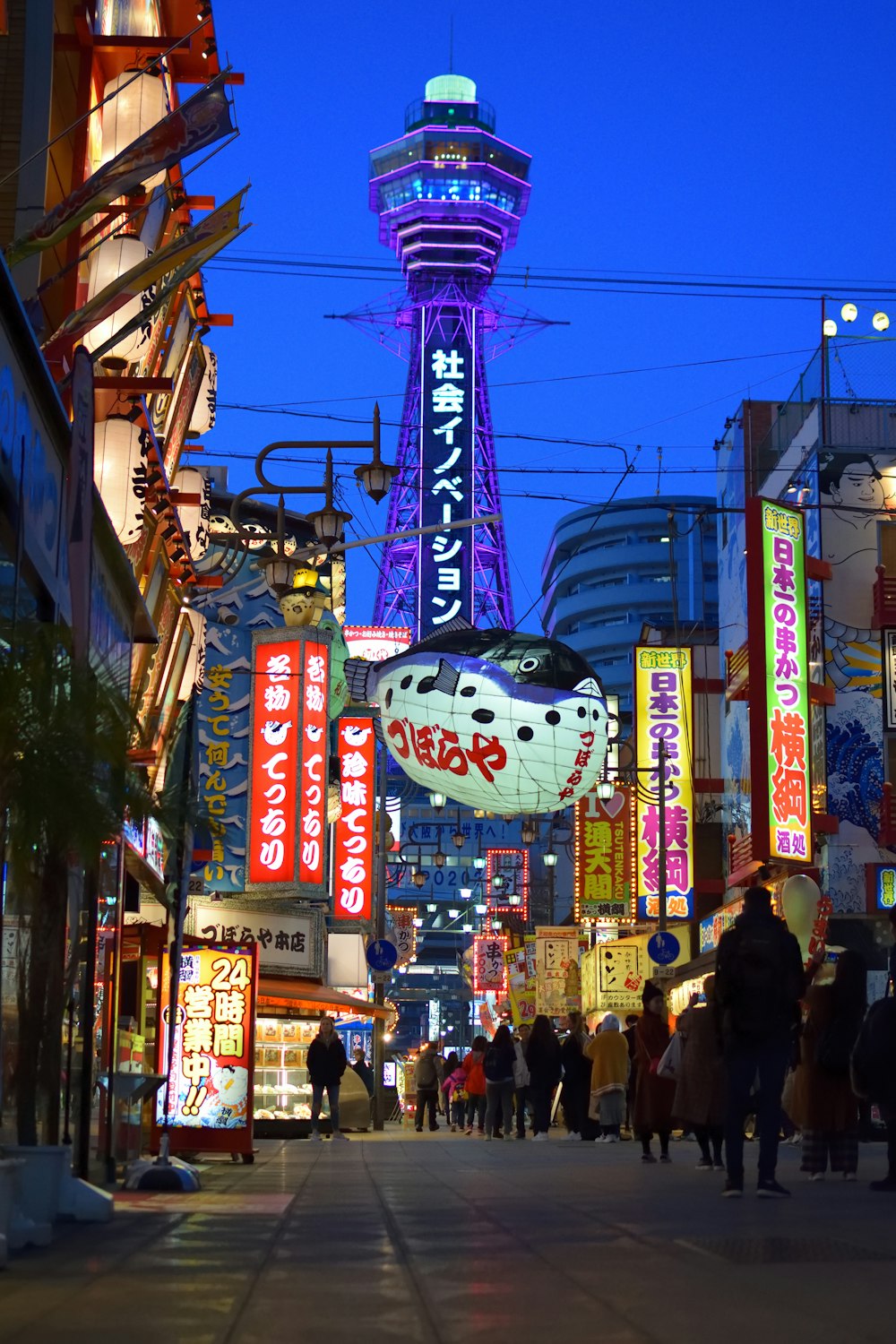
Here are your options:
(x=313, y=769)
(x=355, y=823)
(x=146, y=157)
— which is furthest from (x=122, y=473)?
(x=355, y=823)

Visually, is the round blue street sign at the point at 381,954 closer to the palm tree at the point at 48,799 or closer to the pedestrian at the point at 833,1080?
the pedestrian at the point at 833,1080

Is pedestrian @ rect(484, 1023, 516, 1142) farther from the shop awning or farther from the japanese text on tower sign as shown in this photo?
the japanese text on tower sign

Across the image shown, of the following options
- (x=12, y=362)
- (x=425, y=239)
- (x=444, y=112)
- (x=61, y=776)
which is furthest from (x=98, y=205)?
(x=444, y=112)

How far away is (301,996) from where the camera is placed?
103 feet

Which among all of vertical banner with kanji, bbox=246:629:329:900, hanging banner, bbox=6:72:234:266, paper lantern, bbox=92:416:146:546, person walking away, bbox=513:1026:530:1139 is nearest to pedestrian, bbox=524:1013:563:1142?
person walking away, bbox=513:1026:530:1139

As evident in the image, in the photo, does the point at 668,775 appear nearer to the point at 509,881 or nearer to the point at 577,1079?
the point at 577,1079

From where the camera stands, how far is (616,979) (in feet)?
125

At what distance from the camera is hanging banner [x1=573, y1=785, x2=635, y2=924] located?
136 ft

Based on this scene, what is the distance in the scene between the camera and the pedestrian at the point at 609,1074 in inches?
893

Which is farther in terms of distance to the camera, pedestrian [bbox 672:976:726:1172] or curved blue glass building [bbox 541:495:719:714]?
curved blue glass building [bbox 541:495:719:714]

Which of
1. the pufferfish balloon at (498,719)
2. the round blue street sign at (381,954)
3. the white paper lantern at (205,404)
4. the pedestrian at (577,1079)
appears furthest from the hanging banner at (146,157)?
the round blue street sign at (381,954)

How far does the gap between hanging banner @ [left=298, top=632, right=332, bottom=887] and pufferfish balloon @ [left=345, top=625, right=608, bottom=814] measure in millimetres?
8855

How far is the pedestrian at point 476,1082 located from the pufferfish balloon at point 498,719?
38.9 feet

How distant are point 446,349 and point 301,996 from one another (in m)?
70.5
